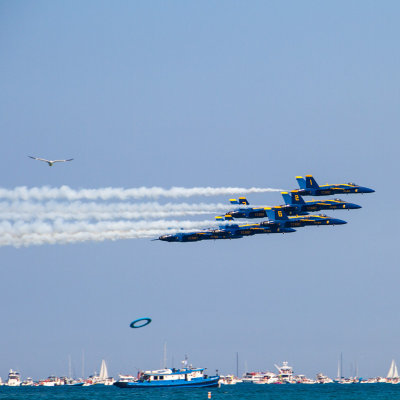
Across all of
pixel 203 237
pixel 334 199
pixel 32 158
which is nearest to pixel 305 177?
pixel 334 199

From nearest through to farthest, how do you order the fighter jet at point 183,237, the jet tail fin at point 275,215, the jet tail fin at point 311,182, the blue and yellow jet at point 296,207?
1. the fighter jet at point 183,237
2. the jet tail fin at point 275,215
3. the blue and yellow jet at point 296,207
4. the jet tail fin at point 311,182

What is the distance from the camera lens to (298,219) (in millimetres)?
169750

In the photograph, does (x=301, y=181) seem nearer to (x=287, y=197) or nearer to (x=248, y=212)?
(x=287, y=197)

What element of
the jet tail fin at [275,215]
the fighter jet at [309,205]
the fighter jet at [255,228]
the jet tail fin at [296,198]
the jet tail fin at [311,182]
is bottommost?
the fighter jet at [255,228]

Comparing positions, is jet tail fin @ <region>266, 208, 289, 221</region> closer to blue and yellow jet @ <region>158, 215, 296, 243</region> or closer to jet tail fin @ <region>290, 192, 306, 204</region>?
blue and yellow jet @ <region>158, 215, 296, 243</region>

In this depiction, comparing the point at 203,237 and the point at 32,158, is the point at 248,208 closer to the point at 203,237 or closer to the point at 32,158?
the point at 203,237

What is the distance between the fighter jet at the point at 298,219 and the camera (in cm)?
16762

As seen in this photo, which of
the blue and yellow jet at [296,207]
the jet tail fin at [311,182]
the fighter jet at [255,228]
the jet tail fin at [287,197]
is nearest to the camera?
the fighter jet at [255,228]

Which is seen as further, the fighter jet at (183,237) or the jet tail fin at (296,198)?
the jet tail fin at (296,198)

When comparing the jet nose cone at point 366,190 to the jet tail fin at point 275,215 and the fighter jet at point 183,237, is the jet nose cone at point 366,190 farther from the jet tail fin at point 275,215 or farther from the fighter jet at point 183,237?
the fighter jet at point 183,237

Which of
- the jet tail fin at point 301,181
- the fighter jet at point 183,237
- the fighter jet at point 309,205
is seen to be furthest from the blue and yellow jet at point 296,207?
the fighter jet at point 183,237

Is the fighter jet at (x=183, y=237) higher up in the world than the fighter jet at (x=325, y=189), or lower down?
lower down

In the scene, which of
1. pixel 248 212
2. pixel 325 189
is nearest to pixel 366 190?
pixel 325 189

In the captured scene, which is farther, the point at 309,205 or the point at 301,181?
the point at 301,181
